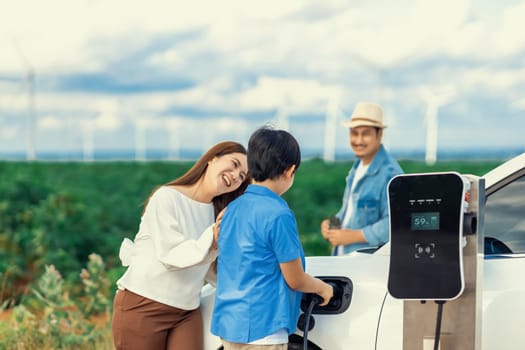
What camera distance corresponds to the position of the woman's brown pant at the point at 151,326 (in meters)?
4.26

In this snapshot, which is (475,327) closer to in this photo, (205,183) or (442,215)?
(442,215)

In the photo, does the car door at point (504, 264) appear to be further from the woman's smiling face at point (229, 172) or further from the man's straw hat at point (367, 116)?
the man's straw hat at point (367, 116)

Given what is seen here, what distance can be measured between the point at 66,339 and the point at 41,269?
452 centimetres

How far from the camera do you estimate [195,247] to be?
4059 mm

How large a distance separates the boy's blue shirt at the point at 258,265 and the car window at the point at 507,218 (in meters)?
0.94

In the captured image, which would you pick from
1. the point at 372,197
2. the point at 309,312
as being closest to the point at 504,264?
the point at 309,312

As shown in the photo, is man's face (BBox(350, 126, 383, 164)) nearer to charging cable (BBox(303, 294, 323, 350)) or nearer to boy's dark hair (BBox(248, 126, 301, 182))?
charging cable (BBox(303, 294, 323, 350))

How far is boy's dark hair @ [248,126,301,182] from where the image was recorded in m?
3.68

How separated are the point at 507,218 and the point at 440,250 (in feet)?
1.91

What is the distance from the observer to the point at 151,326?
426 centimetres

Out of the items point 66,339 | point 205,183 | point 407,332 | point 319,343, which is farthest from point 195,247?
point 66,339

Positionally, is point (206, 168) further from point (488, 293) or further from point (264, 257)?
point (488, 293)

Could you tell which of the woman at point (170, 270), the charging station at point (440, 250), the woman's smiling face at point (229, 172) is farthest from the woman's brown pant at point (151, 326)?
the charging station at point (440, 250)

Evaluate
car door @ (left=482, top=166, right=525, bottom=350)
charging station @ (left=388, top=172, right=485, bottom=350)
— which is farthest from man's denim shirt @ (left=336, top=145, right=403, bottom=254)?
charging station @ (left=388, top=172, right=485, bottom=350)
